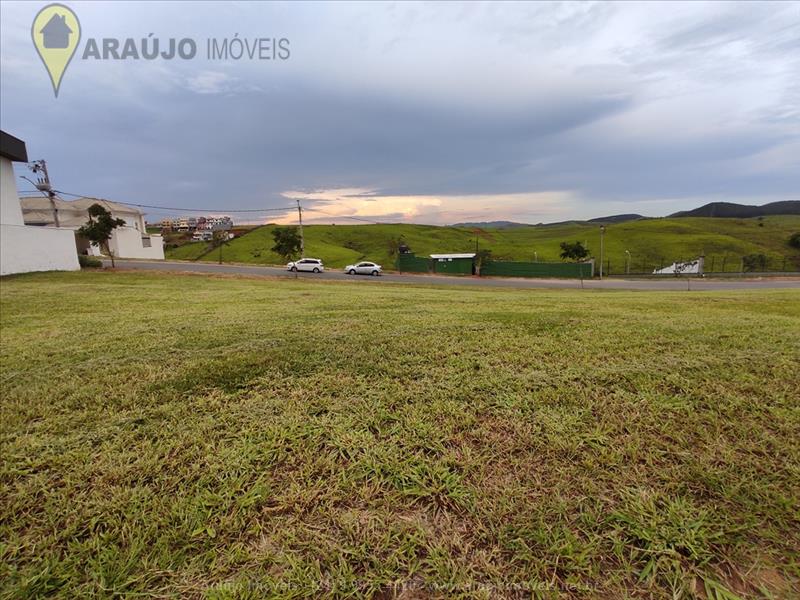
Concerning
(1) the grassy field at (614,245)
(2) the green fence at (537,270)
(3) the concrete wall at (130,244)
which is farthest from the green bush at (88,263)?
(2) the green fence at (537,270)

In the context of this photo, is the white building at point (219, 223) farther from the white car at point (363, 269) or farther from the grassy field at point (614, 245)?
the white car at point (363, 269)

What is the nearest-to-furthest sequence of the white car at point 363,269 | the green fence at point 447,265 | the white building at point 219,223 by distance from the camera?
1. the white car at point 363,269
2. the green fence at point 447,265
3. the white building at point 219,223

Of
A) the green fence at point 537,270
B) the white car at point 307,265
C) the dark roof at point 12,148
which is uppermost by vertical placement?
the dark roof at point 12,148

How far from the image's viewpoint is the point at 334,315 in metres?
5.94

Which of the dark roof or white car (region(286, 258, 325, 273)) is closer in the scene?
the dark roof

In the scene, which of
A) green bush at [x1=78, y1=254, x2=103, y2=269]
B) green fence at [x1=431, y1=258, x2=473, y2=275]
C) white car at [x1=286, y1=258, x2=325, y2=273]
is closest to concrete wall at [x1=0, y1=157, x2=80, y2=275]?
green bush at [x1=78, y1=254, x2=103, y2=269]

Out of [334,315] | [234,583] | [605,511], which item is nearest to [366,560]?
[234,583]

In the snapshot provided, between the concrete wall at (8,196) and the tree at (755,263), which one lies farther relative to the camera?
the tree at (755,263)

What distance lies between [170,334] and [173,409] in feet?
8.36

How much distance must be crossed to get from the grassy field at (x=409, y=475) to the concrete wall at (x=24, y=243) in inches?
710

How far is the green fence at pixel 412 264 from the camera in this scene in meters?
39.4

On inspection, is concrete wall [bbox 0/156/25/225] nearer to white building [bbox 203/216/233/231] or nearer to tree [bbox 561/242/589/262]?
tree [bbox 561/242/589/262]

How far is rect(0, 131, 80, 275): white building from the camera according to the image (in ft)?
51.8

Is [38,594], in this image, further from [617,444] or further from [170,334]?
[170,334]
